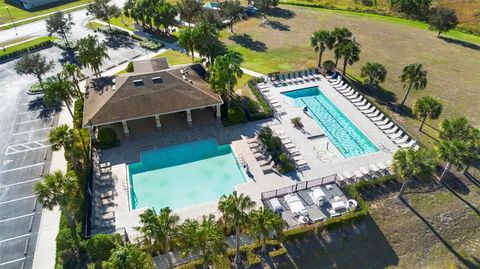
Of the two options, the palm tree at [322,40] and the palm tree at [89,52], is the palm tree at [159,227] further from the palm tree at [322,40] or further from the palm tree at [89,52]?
the palm tree at [322,40]

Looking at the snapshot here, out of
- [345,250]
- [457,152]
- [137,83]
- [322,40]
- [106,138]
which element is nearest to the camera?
[345,250]

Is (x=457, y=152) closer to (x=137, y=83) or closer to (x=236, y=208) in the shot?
(x=236, y=208)

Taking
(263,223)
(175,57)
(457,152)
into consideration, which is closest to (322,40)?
(175,57)

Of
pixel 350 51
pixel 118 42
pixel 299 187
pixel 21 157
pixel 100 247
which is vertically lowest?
pixel 299 187

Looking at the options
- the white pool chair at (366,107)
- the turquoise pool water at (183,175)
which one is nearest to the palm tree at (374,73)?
the white pool chair at (366,107)

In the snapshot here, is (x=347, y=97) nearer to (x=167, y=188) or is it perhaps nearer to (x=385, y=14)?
(x=167, y=188)

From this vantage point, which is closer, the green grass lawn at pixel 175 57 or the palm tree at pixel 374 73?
the palm tree at pixel 374 73

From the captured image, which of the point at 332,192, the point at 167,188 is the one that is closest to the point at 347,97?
the point at 332,192
